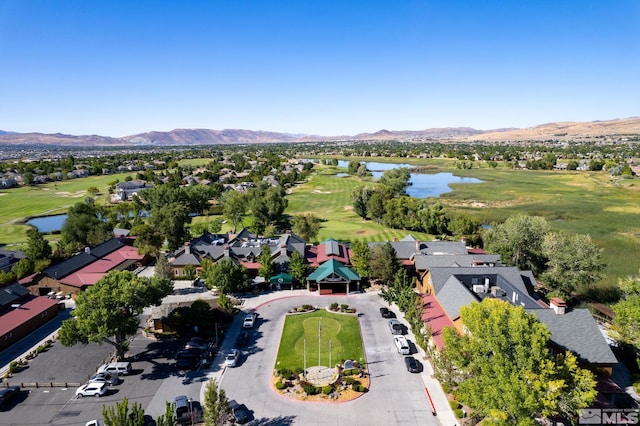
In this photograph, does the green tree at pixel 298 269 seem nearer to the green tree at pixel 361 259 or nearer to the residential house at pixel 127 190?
the green tree at pixel 361 259

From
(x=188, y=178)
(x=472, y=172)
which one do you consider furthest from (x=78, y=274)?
(x=472, y=172)

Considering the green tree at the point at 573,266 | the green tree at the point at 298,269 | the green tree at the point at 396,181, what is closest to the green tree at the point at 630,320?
the green tree at the point at 573,266

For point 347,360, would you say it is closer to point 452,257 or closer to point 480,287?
point 480,287

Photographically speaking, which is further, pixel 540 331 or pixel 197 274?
pixel 197 274

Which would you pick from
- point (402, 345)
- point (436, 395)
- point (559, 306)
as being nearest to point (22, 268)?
point (402, 345)

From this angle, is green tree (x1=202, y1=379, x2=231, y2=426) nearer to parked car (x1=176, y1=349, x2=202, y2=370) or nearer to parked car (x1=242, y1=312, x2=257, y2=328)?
parked car (x1=176, y1=349, x2=202, y2=370)

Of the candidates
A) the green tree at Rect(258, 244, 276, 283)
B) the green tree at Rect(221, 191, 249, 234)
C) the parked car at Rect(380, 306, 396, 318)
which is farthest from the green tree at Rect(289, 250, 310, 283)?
the green tree at Rect(221, 191, 249, 234)
